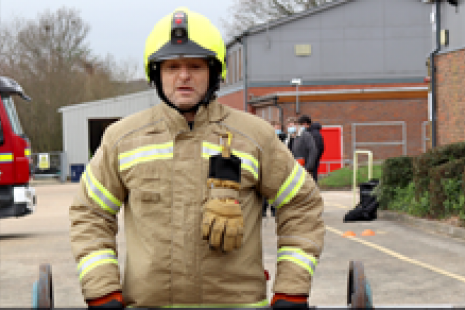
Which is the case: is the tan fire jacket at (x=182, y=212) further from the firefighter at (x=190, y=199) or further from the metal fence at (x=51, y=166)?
the metal fence at (x=51, y=166)

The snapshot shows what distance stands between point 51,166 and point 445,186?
32472 mm

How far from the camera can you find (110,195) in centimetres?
309

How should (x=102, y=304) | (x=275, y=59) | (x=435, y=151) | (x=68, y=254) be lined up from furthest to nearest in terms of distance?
(x=275, y=59) → (x=435, y=151) → (x=68, y=254) → (x=102, y=304)

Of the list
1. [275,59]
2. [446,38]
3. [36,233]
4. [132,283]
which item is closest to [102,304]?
[132,283]

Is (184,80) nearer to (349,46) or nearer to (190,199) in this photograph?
(190,199)

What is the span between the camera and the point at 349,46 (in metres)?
38.5

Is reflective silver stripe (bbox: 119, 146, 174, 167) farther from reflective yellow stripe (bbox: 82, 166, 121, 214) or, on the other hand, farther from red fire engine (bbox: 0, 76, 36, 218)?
red fire engine (bbox: 0, 76, 36, 218)

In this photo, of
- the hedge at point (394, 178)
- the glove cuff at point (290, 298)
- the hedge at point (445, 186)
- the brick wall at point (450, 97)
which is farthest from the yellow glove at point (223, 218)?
the brick wall at point (450, 97)

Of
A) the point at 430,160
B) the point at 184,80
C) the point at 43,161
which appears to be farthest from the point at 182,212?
the point at 43,161

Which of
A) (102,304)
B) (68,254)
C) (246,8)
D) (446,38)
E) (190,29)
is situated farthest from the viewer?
(246,8)

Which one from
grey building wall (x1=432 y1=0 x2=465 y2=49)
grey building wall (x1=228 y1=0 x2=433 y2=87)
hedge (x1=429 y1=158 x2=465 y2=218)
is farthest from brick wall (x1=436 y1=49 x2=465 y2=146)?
grey building wall (x1=228 y1=0 x2=433 y2=87)

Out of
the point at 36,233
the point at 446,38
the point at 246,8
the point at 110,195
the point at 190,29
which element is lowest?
the point at 36,233

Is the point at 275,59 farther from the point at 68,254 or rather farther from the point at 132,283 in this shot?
the point at 132,283

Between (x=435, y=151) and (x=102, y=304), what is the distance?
13.1 meters
